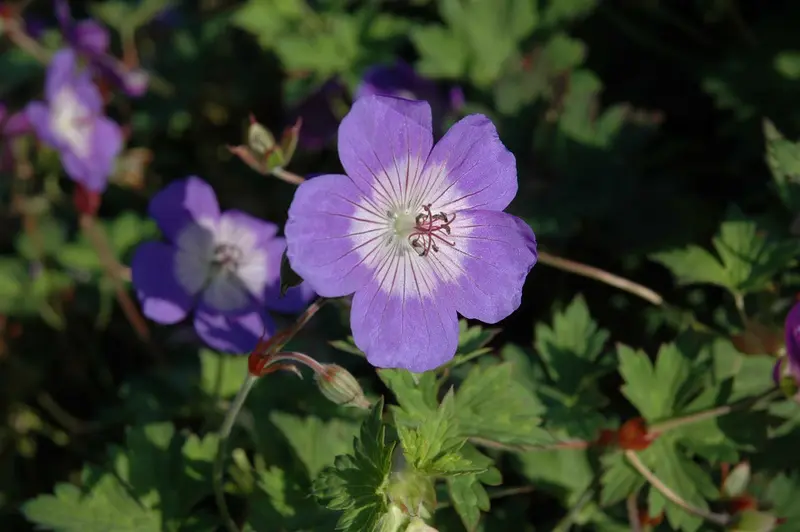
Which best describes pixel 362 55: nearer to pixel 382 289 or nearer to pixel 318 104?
pixel 318 104

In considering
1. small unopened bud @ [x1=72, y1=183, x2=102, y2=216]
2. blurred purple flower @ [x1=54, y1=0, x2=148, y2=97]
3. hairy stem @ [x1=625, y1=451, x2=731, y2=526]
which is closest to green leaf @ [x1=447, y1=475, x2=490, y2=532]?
hairy stem @ [x1=625, y1=451, x2=731, y2=526]

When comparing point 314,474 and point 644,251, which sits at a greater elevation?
point 644,251

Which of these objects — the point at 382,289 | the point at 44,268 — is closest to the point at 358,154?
the point at 382,289

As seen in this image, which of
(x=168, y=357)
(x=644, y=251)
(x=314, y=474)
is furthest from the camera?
(x=168, y=357)

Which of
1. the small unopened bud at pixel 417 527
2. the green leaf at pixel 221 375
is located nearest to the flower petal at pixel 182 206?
the green leaf at pixel 221 375

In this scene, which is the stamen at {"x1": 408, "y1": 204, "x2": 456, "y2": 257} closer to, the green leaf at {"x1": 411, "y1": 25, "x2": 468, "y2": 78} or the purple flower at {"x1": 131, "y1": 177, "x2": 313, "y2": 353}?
the purple flower at {"x1": 131, "y1": 177, "x2": 313, "y2": 353}

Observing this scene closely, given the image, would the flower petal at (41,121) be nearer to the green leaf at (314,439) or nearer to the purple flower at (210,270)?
the purple flower at (210,270)
